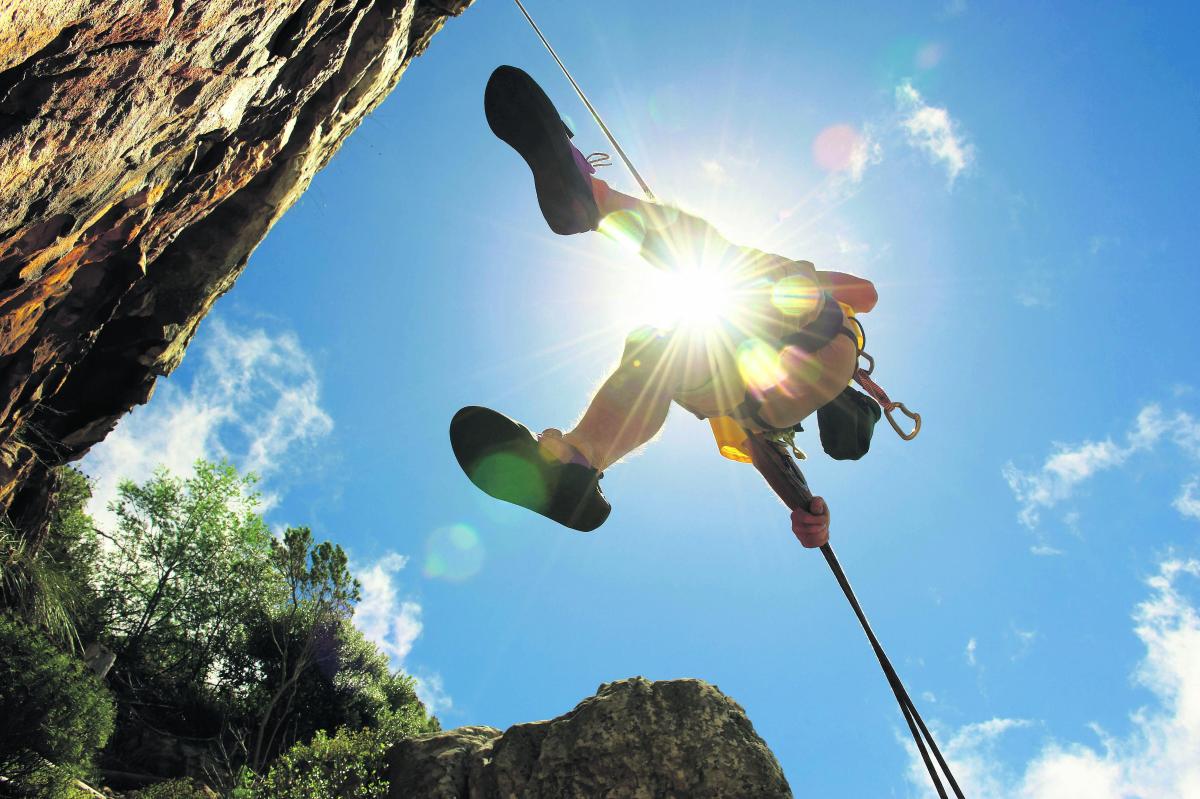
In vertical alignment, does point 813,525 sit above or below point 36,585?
below

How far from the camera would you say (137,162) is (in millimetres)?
2316

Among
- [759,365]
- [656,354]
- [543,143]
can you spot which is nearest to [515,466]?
[656,354]

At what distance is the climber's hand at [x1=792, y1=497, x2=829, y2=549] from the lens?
2.96 metres

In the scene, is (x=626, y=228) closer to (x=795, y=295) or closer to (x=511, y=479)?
(x=795, y=295)

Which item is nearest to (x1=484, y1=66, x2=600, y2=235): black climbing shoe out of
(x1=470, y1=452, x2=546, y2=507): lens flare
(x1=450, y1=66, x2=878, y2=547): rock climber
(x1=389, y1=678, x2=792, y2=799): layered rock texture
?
(x1=450, y1=66, x2=878, y2=547): rock climber

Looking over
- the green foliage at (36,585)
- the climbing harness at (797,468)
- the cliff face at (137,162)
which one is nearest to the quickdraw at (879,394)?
the climbing harness at (797,468)

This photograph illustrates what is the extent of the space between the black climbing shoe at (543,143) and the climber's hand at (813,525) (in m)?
1.81

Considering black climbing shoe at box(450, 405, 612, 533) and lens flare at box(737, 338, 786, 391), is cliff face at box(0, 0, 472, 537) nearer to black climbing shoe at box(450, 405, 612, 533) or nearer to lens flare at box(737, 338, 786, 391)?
black climbing shoe at box(450, 405, 612, 533)

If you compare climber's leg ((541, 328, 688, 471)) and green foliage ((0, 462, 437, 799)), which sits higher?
green foliage ((0, 462, 437, 799))

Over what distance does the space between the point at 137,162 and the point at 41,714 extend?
330 inches

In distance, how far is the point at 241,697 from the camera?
13922mm

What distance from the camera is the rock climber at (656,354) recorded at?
2.15 meters

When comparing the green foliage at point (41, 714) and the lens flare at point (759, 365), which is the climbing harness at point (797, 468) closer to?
the lens flare at point (759, 365)

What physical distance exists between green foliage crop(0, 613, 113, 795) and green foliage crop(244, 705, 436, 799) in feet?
7.02
